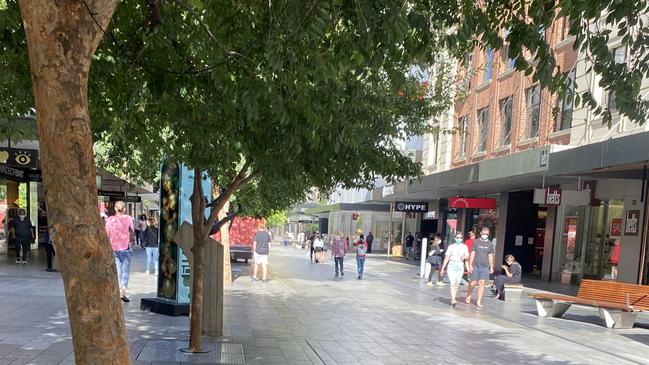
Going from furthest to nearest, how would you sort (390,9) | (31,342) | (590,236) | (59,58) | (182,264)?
(590,236), (182,264), (31,342), (390,9), (59,58)

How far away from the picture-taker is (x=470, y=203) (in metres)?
24.2

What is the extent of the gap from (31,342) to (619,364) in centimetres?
756

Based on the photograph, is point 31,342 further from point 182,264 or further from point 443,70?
point 443,70

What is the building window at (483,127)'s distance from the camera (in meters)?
26.1

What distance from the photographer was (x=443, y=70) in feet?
48.7

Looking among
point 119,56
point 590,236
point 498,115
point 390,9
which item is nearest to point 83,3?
point 390,9

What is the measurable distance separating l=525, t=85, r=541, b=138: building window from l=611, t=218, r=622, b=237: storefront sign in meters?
4.77

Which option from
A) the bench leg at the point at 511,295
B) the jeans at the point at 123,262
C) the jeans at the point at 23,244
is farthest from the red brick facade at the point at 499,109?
the jeans at the point at 23,244

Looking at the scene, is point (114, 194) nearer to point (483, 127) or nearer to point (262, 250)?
point (262, 250)

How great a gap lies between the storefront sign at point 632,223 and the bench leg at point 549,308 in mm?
5721

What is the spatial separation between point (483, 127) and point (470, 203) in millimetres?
4404

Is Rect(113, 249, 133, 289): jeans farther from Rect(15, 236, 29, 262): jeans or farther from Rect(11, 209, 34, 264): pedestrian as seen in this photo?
Rect(15, 236, 29, 262): jeans

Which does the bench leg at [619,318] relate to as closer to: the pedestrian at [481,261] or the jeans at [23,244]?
the pedestrian at [481,261]

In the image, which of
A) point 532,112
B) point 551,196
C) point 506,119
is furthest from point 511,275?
point 506,119
